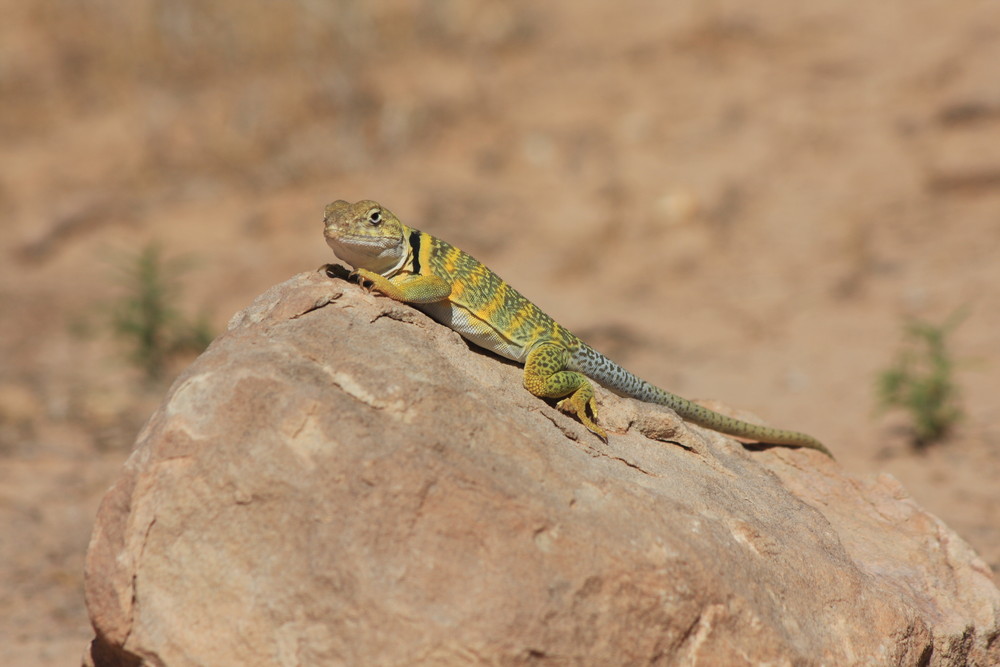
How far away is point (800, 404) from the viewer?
377 inches

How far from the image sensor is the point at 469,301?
484 centimetres

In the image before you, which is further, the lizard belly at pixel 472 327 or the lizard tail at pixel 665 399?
the lizard tail at pixel 665 399

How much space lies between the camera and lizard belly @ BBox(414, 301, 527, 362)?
4832 mm

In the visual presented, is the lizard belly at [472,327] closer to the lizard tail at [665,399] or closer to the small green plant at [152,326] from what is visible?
the lizard tail at [665,399]

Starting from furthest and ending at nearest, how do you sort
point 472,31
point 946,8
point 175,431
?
point 472,31, point 946,8, point 175,431

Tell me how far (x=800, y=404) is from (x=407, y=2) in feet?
34.9

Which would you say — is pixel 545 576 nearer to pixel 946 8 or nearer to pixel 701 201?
pixel 701 201

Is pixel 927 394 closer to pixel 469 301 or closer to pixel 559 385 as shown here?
pixel 559 385

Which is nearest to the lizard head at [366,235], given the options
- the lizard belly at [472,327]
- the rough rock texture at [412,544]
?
the lizard belly at [472,327]

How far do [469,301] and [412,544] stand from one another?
174 centimetres

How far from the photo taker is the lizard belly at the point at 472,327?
4.83 metres

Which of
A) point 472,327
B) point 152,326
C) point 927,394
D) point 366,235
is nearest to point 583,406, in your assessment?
point 472,327

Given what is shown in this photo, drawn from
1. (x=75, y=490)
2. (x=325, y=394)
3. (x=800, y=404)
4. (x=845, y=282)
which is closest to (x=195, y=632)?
(x=325, y=394)

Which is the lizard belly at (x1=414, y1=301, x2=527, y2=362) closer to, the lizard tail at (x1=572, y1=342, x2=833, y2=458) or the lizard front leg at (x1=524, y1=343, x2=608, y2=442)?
the lizard front leg at (x1=524, y1=343, x2=608, y2=442)
